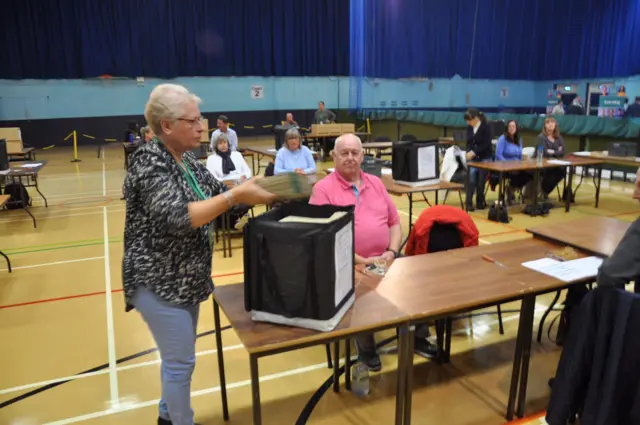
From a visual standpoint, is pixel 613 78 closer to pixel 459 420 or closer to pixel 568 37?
pixel 568 37

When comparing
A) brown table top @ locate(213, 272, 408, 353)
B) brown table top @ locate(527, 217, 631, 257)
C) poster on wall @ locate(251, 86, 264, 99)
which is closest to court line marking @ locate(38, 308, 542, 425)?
brown table top @ locate(213, 272, 408, 353)

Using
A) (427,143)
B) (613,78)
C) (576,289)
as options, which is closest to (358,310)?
(576,289)

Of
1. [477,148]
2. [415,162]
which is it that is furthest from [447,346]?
[477,148]

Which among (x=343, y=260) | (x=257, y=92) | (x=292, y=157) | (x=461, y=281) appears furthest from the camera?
(x=257, y=92)

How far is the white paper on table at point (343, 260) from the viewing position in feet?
5.72

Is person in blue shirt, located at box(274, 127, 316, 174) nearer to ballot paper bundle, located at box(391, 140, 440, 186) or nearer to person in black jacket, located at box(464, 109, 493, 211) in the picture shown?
ballot paper bundle, located at box(391, 140, 440, 186)

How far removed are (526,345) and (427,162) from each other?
3.29m

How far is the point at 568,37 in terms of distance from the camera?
1694 centimetres

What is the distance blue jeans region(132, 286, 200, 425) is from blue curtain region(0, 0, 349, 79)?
1610 centimetres

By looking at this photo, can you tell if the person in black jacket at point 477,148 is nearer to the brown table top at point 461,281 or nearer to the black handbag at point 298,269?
the brown table top at point 461,281

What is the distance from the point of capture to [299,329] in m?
1.84

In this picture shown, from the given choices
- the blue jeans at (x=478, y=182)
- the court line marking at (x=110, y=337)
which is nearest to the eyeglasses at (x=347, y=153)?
the court line marking at (x=110, y=337)

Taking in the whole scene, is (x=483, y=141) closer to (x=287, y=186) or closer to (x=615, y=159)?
(x=615, y=159)

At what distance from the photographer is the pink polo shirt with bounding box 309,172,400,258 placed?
3.01 meters
